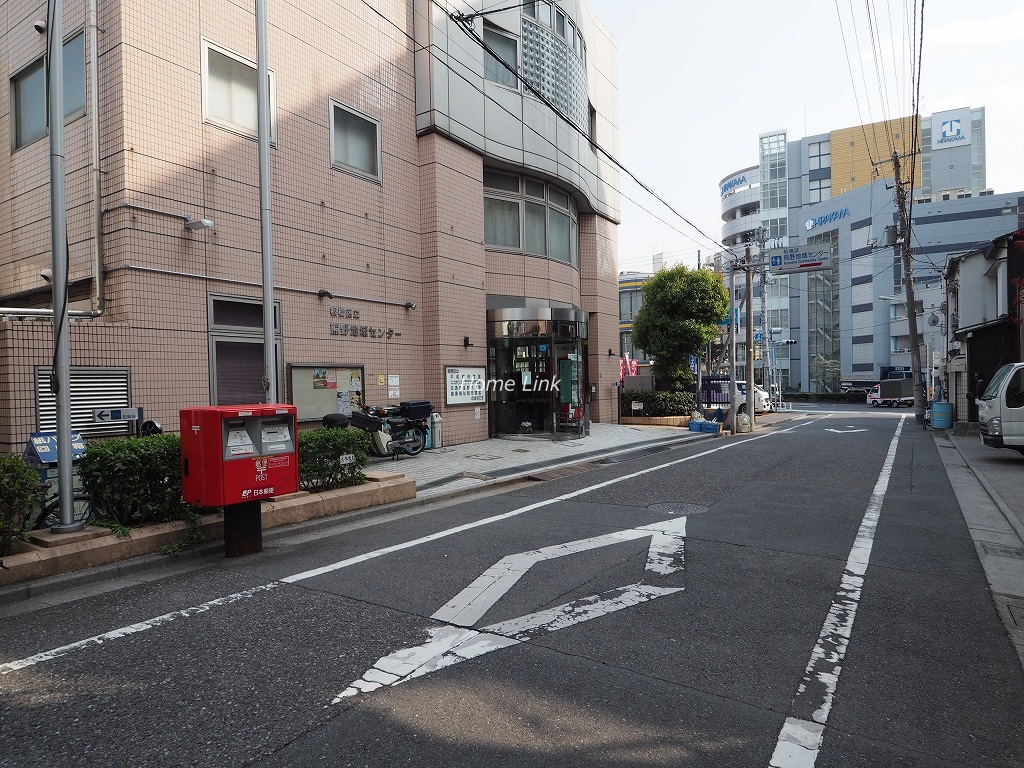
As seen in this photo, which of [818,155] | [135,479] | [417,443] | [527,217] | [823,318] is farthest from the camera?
[818,155]

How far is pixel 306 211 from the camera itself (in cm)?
1284

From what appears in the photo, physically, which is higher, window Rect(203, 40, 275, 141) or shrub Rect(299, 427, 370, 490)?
window Rect(203, 40, 275, 141)

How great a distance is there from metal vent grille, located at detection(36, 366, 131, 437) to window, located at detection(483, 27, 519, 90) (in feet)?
39.8

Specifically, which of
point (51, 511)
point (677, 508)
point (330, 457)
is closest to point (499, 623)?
point (330, 457)

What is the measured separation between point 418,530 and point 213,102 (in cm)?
867

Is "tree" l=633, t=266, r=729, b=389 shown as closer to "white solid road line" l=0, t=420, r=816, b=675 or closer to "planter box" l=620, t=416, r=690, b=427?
"planter box" l=620, t=416, r=690, b=427

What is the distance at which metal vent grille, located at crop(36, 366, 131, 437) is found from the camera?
9.04m

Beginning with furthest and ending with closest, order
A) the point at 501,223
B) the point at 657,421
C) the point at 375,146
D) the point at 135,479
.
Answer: the point at 657,421 → the point at 501,223 → the point at 375,146 → the point at 135,479

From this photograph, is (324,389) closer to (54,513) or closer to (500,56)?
(54,513)

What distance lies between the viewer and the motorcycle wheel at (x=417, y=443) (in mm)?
14102

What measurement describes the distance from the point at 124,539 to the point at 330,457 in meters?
2.75

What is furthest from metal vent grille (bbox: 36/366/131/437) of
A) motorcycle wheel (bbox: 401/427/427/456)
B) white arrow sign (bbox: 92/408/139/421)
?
motorcycle wheel (bbox: 401/427/427/456)

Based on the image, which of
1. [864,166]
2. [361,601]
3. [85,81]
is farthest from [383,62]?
[864,166]

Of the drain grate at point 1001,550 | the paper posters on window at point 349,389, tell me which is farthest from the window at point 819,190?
the drain grate at point 1001,550
